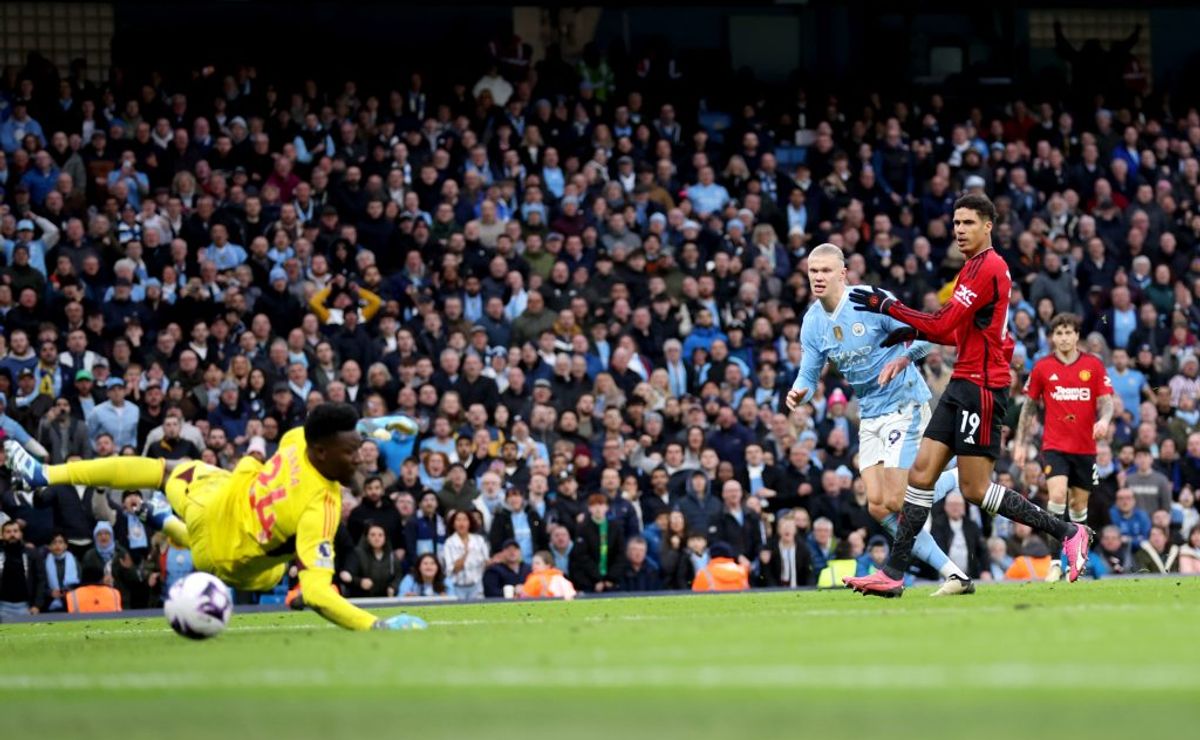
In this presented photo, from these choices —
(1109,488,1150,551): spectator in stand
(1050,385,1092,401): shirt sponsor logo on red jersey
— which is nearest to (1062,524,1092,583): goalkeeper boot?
(1050,385,1092,401): shirt sponsor logo on red jersey

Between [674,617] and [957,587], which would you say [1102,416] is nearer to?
[957,587]

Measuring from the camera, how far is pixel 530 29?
3120 centimetres

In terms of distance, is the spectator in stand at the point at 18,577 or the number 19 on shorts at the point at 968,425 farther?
the spectator in stand at the point at 18,577

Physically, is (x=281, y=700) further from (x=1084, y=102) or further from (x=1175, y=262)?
(x=1084, y=102)

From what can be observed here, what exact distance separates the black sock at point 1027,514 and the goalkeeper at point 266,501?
4.90 meters

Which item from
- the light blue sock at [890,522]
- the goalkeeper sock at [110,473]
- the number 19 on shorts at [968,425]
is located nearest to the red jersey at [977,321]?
the number 19 on shorts at [968,425]

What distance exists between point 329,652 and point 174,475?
2612 millimetres

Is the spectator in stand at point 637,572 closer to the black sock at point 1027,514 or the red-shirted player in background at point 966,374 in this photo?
the black sock at point 1027,514

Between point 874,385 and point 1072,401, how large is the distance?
3.81 m

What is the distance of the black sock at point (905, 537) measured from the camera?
12711 mm

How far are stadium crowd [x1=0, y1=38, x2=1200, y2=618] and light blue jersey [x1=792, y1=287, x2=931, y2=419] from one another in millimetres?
6546

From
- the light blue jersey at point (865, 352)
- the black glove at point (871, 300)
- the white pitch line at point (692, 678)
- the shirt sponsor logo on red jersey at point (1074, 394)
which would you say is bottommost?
the white pitch line at point (692, 678)

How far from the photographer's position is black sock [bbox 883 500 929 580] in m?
12.7

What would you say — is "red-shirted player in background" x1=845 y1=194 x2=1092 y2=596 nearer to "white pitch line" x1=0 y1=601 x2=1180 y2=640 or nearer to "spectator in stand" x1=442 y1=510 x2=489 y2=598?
"white pitch line" x1=0 y1=601 x2=1180 y2=640
